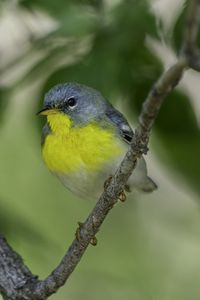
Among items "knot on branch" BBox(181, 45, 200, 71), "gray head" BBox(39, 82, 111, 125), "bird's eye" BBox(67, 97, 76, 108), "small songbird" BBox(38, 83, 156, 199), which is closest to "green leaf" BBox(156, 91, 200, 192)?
"small songbird" BBox(38, 83, 156, 199)

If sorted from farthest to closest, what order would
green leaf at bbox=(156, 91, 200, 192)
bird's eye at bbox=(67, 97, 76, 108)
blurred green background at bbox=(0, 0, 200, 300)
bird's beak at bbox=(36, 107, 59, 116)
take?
bird's eye at bbox=(67, 97, 76, 108)
bird's beak at bbox=(36, 107, 59, 116)
green leaf at bbox=(156, 91, 200, 192)
blurred green background at bbox=(0, 0, 200, 300)

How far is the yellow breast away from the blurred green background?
3.5 inches

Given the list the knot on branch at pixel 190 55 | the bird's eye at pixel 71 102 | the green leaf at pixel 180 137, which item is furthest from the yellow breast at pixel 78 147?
the knot on branch at pixel 190 55

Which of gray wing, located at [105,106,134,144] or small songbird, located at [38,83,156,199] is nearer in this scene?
small songbird, located at [38,83,156,199]

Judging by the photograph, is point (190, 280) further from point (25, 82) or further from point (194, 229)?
point (25, 82)

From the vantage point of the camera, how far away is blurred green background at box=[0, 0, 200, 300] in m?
1.96

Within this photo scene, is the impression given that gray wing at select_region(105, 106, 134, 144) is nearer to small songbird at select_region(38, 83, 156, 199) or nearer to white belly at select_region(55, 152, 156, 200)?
small songbird at select_region(38, 83, 156, 199)

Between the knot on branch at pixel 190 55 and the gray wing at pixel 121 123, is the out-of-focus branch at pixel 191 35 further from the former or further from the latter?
the gray wing at pixel 121 123

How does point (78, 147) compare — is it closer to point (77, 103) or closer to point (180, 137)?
point (77, 103)

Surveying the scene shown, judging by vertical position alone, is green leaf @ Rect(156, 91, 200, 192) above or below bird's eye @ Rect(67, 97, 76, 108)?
below

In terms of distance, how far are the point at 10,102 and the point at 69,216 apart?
1.74m

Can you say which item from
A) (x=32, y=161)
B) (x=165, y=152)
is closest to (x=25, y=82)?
(x=165, y=152)

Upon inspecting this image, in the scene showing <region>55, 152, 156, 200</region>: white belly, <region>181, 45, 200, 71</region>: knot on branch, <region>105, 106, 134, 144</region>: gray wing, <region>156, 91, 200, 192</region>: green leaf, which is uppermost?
<region>105, 106, 134, 144</region>: gray wing

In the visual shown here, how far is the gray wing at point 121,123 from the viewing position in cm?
271
